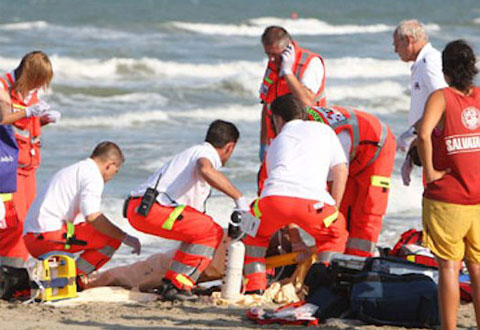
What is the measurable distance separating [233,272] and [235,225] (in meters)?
0.35

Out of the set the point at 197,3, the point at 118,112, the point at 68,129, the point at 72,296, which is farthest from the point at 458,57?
the point at 197,3

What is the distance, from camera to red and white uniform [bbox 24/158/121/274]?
295 inches

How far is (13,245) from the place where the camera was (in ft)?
25.7

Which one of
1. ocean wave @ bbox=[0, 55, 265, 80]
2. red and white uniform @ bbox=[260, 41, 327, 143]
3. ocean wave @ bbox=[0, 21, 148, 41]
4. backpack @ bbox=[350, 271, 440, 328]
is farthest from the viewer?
ocean wave @ bbox=[0, 21, 148, 41]

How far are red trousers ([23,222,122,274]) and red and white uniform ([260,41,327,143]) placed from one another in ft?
5.74

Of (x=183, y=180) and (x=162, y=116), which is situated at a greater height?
(x=162, y=116)

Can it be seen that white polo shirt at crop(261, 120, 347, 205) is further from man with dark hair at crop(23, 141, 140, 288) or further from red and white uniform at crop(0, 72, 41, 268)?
red and white uniform at crop(0, 72, 41, 268)

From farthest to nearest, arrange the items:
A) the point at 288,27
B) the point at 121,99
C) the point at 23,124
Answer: the point at 288,27 → the point at 121,99 → the point at 23,124

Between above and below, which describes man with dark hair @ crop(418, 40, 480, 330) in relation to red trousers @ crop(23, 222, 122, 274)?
above

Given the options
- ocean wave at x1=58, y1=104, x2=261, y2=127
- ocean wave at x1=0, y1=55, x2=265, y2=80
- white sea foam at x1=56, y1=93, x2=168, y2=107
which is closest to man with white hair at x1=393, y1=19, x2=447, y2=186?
ocean wave at x1=58, y1=104, x2=261, y2=127

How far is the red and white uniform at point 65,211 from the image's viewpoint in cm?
749

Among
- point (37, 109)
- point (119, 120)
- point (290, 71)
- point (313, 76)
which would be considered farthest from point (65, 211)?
point (119, 120)

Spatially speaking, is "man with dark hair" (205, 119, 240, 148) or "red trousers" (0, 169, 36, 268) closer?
"man with dark hair" (205, 119, 240, 148)

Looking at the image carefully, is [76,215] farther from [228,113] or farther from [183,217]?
[228,113]
